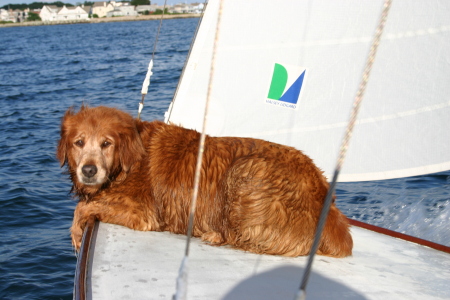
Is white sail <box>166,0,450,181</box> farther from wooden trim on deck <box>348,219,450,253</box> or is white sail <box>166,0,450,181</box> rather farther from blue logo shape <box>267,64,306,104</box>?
wooden trim on deck <box>348,219,450,253</box>

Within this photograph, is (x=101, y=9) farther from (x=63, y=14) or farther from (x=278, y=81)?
(x=278, y=81)

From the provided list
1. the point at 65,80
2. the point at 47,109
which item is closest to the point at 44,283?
the point at 47,109

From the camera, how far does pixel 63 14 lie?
138m

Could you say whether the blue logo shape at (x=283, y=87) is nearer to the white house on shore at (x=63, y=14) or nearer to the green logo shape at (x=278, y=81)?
the green logo shape at (x=278, y=81)

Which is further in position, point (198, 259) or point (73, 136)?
point (73, 136)

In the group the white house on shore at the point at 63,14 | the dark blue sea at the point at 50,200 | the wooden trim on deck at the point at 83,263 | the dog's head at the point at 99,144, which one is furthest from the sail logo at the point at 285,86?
the white house on shore at the point at 63,14

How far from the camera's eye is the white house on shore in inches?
5394

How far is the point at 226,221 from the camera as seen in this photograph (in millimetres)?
3826

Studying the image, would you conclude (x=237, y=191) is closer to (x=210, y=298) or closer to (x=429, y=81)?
(x=210, y=298)

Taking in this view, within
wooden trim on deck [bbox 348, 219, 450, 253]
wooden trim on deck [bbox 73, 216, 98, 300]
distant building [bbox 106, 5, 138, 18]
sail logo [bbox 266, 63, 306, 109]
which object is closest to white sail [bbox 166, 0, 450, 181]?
sail logo [bbox 266, 63, 306, 109]

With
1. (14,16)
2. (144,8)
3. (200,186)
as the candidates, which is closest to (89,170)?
(200,186)

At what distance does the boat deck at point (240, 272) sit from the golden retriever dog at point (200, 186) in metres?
0.11

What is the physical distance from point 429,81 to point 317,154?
145cm

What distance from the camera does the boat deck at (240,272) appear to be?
2977mm
